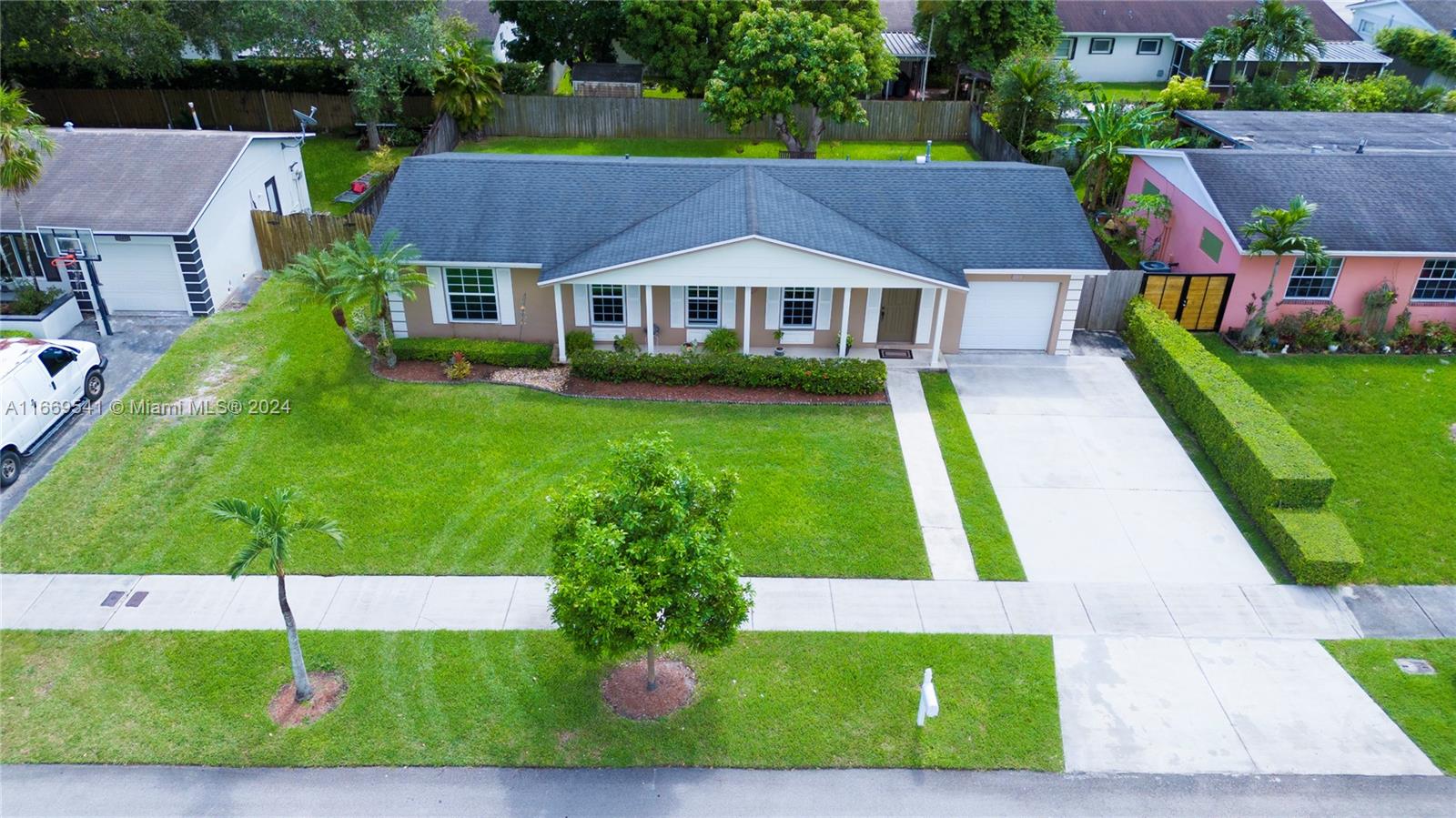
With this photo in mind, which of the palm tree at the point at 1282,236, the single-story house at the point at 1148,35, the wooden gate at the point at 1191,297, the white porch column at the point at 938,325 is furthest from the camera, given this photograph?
the single-story house at the point at 1148,35

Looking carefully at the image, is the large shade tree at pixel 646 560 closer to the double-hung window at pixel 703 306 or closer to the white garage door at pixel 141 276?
the double-hung window at pixel 703 306

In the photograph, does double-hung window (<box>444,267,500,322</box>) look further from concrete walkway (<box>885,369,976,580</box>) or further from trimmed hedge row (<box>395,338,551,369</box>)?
concrete walkway (<box>885,369,976,580</box>)

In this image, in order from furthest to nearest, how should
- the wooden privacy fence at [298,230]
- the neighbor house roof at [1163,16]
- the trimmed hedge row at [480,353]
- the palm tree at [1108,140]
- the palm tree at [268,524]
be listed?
the neighbor house roof at [1163,16] < the palm tree at [1108,140] < the wooden privacy fence at [298,230] < the trimmed hedge row at [480,353] < the palm tree at [268,524]

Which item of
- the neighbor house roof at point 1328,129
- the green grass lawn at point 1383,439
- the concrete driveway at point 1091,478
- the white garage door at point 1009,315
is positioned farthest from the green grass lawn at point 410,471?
the neighbor house roof at point 1328,129

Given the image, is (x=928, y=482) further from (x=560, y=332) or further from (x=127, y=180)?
(x=127, y=180)

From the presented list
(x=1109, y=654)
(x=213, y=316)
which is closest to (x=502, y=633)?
(x=1109, y=654)

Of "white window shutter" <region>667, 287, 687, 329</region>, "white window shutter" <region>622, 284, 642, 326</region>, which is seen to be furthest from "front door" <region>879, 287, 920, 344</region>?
"white window shutter" <region>622, 284, 642, 326</region>
